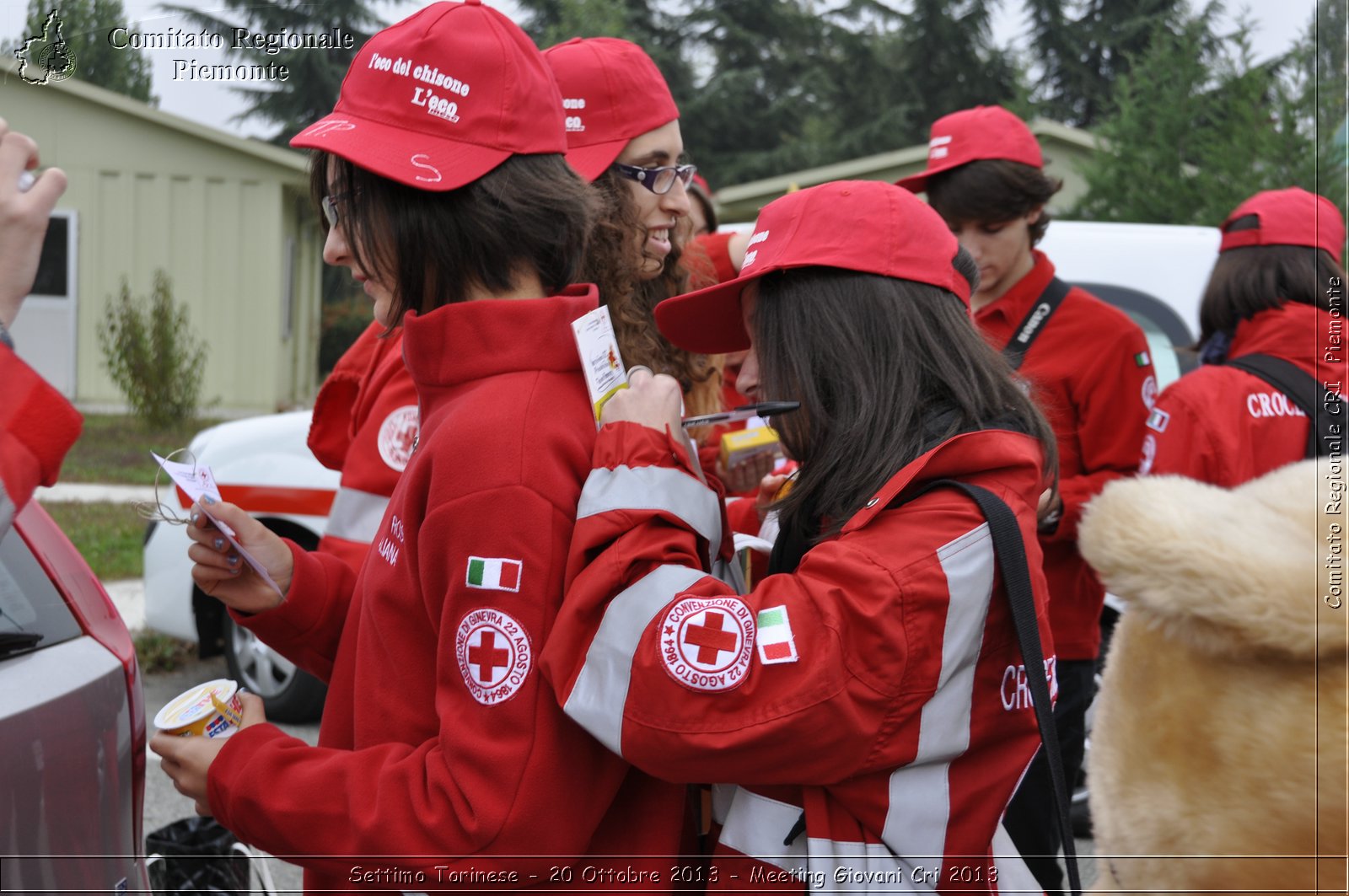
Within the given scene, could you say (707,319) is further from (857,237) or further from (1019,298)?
(1019,298)

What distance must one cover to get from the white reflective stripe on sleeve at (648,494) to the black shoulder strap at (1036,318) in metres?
1.99

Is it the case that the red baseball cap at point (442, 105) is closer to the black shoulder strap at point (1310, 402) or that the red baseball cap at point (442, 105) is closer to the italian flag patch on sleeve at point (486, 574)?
the italian flag patch on sleeve at point (486, 574)

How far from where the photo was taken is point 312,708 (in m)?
5.24

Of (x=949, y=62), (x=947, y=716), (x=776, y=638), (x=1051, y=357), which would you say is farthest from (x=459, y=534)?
(x=949, y=62)

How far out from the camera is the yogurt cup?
1644 mm

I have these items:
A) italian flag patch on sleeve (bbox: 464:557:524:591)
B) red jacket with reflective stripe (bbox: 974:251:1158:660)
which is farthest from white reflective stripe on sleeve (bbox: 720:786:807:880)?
red jacket with reflective stripe (bbox: 974:251:1158:660)

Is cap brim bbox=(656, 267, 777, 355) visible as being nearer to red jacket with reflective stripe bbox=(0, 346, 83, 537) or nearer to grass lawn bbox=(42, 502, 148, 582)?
red jacket with reflective stripe bbox=(0, 346, 83, 537)

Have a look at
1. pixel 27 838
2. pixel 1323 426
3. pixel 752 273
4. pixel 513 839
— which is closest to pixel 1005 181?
pixel 1323 426

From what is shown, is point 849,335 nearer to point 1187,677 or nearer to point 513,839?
point 1187,677

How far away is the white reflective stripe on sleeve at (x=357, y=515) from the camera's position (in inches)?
101

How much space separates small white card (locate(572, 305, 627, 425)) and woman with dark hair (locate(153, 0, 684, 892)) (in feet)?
0.10

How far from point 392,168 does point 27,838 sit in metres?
1.19

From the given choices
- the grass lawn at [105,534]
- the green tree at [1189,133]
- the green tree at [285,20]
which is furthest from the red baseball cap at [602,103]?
the green tree at [1189,133]
